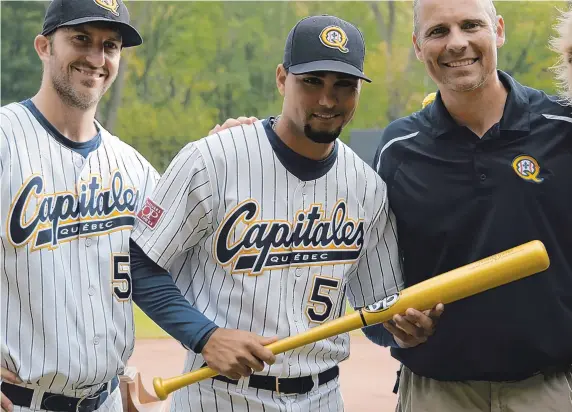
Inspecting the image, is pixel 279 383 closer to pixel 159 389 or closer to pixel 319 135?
pixel 159 389

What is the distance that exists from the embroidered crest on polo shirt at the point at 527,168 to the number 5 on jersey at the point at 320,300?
62 centimetres

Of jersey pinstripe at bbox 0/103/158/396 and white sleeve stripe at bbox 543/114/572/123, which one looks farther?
white sleeve stripe at bbox 543/114/572/123

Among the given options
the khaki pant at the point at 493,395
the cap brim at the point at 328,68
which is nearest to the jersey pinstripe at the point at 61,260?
the cap brim at the point at 328,68

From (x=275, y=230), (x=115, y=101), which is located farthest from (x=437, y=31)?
(x=115, y=101)

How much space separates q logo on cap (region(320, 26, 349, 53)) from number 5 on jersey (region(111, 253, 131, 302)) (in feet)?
2.79

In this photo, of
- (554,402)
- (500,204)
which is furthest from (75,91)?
(554,402)

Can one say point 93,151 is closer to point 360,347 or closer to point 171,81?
point 360,347

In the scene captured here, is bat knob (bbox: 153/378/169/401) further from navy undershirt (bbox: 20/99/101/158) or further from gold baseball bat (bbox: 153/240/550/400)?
navy undershirt (bbox: 20/99/101/158)

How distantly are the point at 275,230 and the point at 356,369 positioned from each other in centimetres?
593

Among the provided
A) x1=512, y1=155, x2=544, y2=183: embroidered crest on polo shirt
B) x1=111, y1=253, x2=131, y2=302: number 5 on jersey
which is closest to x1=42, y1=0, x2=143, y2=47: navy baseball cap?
x1=111, y1=253, x2=131, y2=302: number 5 on jersey

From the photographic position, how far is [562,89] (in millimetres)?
2363

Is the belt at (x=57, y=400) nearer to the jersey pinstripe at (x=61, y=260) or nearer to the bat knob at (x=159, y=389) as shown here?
the jersey pinstripe at (x=61, y=260)

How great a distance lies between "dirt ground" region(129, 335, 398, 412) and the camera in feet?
22.0

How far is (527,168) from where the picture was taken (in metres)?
2.21
